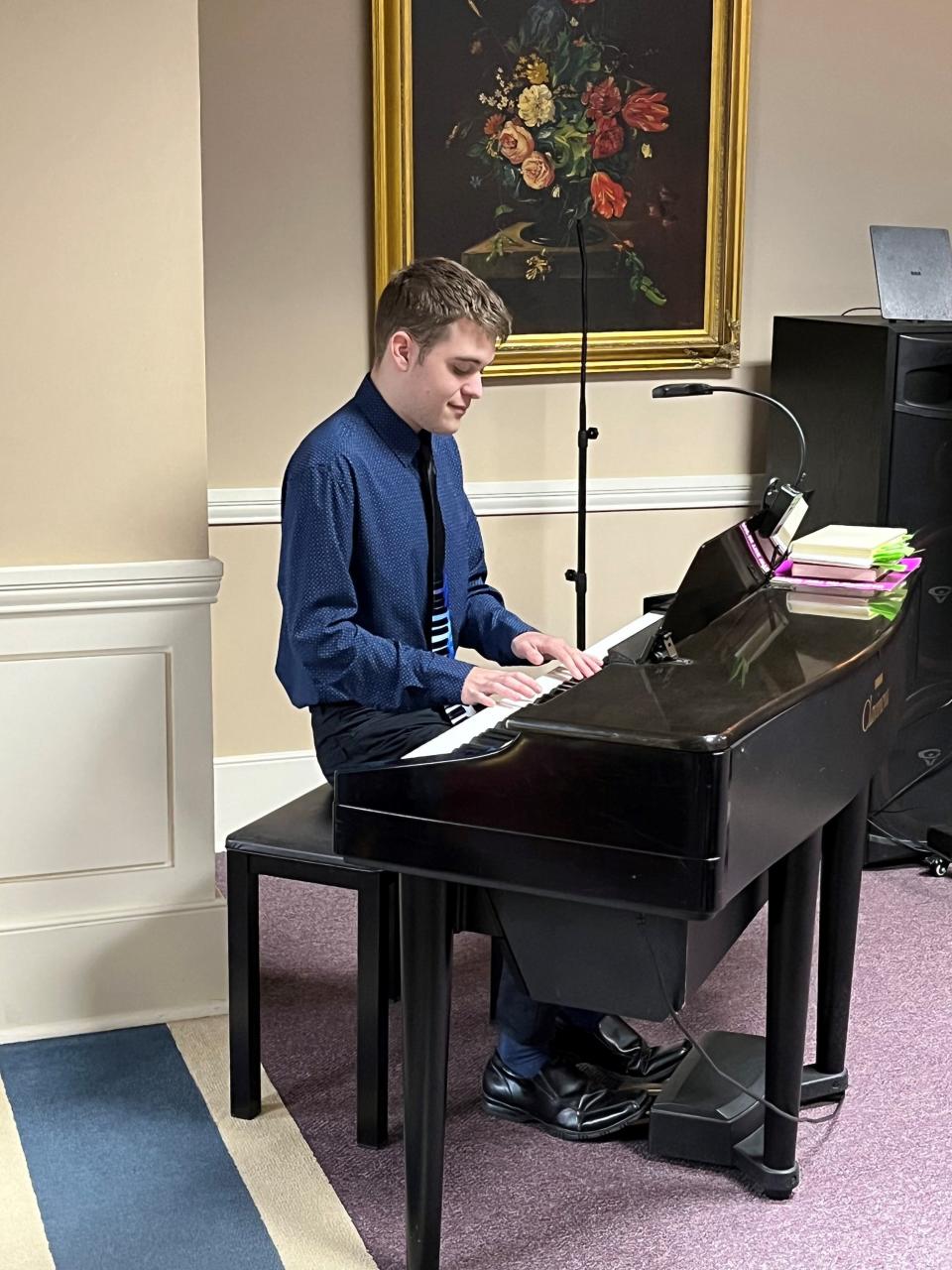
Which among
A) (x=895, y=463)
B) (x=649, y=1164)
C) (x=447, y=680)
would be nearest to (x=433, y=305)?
(x=447, y=680)

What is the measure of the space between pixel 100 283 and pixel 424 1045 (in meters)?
1.49

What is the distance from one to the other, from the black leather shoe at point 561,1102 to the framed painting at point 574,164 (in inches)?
75.5

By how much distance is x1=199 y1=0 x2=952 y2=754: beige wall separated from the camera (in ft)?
12.0

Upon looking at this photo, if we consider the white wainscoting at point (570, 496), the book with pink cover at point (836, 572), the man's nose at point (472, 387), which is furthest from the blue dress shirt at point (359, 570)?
the white wainscoting at point (570, 496)

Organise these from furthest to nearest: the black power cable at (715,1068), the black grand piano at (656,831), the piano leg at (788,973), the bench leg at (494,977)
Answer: the bench leg at (494,977) → the piano leg at (788,973) → the black power cable at (715,1068) → the black grand piano at (656,831)

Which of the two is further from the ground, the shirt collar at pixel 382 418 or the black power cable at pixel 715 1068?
the shirt collar at pixel 382 418

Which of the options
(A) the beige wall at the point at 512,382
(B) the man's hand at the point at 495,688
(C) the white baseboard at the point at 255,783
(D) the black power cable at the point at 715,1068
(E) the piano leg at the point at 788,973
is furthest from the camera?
(C) the white baseboard at the point at 255,783

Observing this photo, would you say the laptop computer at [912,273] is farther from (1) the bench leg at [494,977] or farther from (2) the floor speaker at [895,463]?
(1) the bench leg at [494,977]

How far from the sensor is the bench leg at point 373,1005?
2486mm

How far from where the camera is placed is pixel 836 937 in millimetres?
2639

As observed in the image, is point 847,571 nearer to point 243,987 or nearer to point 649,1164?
point 649,1164

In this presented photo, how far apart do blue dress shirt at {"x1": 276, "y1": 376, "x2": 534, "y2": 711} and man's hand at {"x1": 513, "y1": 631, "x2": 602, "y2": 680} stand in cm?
17

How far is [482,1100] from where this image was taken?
2.66 metres

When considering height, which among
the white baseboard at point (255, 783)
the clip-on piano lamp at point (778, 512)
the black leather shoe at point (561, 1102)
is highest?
the clip-on piano lamp at point (778, 512)
